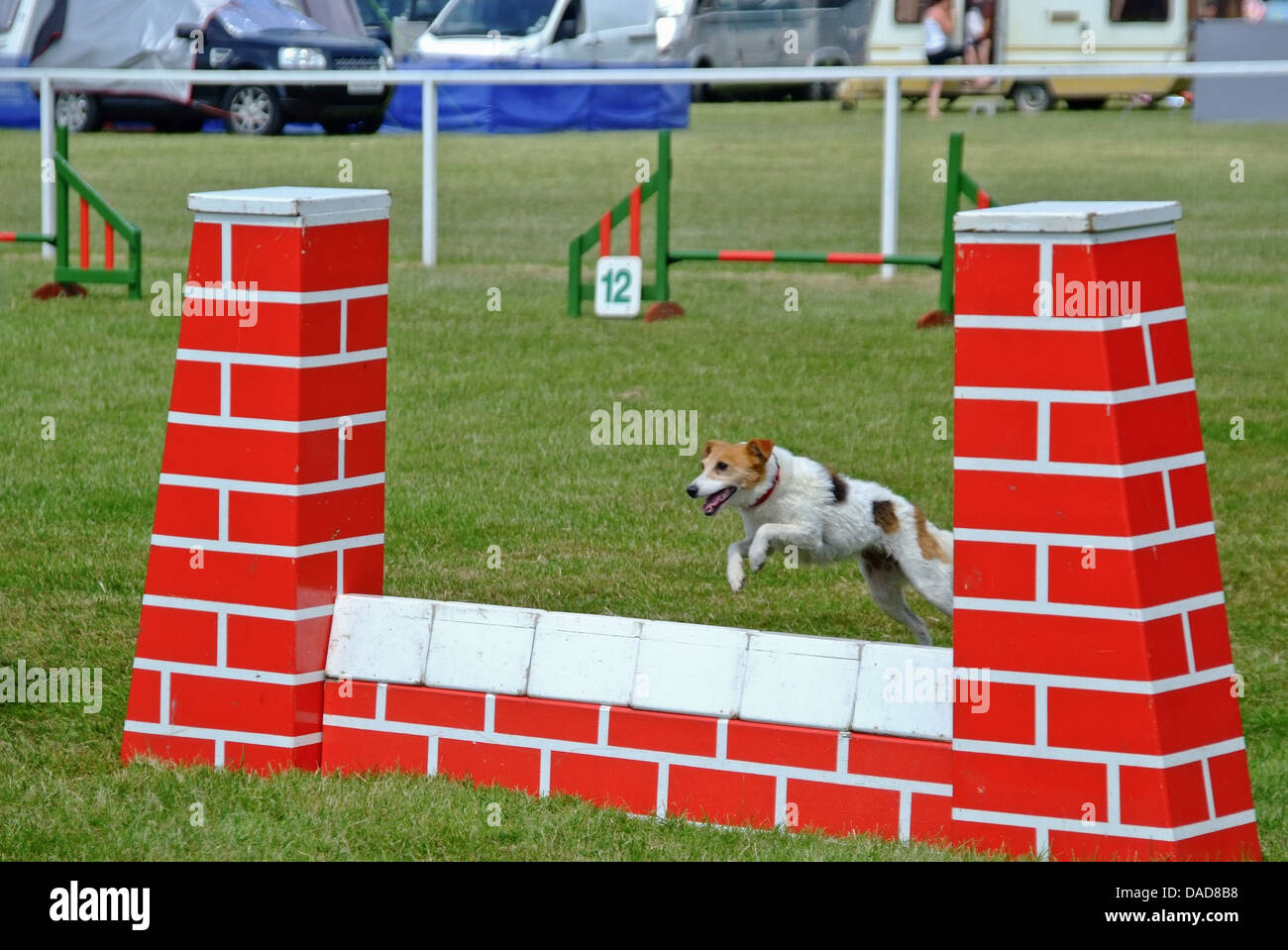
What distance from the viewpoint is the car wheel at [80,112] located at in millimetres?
23766

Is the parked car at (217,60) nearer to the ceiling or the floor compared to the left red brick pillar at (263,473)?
nearer to the ceiling

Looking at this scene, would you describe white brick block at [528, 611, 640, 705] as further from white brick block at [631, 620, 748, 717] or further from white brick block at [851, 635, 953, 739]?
white brick block at [851, 635, 953, 739]

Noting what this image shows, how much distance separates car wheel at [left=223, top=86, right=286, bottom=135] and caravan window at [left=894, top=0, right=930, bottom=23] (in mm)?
12509

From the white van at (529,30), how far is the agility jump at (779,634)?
2271 cm

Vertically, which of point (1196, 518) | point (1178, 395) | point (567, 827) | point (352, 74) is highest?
point (352, 74)

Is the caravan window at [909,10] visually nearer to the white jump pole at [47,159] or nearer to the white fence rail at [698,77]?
the white fence rail at [698,77]

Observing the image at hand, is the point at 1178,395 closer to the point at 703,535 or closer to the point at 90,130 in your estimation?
the point at 703,535

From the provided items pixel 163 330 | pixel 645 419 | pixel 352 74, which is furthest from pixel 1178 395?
pixel 352 74

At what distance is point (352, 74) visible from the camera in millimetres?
15805

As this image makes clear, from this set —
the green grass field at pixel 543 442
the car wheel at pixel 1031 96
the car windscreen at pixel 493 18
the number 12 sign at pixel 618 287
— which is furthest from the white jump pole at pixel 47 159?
the car wheel at pixel 1031 96

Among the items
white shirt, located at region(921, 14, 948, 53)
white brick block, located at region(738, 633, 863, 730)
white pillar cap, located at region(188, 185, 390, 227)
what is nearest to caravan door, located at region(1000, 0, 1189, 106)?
white shirt, located at region(921, 14, 948, 53)

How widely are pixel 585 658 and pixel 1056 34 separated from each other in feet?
92.4

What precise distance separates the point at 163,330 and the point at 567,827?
29.0 feet

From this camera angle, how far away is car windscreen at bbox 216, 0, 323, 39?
948 inches
